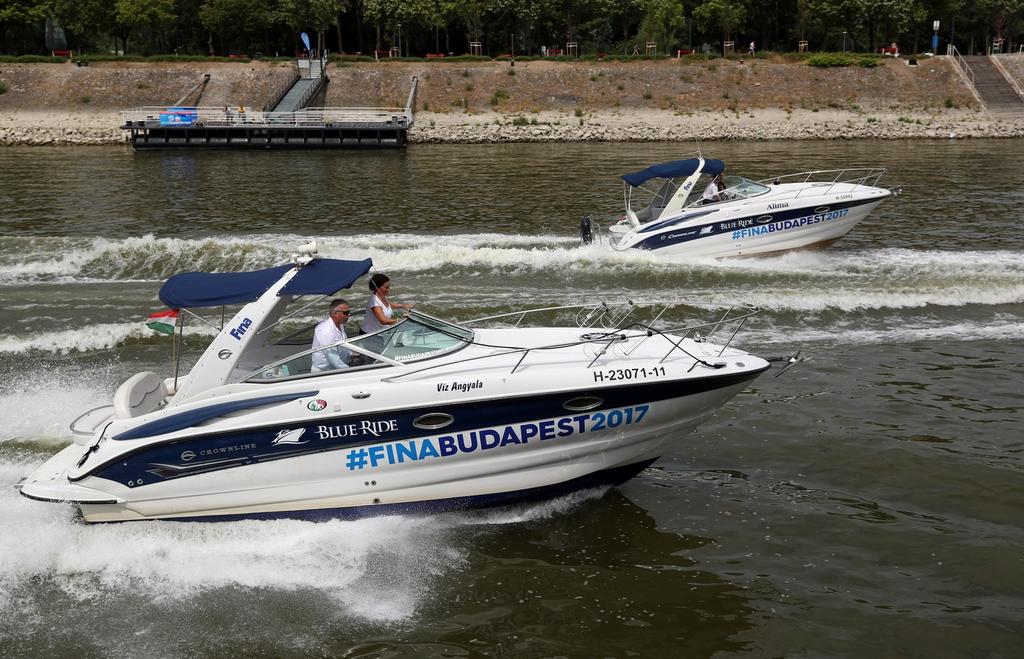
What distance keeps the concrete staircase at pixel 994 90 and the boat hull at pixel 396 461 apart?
53.6 meters

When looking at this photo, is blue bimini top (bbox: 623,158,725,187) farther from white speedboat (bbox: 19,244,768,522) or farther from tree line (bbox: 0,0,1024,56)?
tree line (bbox: 0,0,1024,56)

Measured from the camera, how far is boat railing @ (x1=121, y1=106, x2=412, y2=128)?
51.6m

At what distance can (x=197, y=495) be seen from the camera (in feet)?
28.4

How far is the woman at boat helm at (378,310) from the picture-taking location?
9.30 meters

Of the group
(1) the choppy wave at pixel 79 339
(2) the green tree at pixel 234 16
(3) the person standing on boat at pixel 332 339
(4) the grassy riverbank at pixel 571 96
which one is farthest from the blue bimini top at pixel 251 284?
(2) the green tree at pixel 234 16

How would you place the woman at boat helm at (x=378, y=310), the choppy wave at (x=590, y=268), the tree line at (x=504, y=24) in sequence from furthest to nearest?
the tree line at (x=504, y=24), the choppy wave at (x=590, y=268), the woman at boat helm at (x=378, y=310)

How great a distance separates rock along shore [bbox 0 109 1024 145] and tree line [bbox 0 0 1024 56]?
20183 millimetres

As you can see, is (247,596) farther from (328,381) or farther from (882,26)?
(882,26)

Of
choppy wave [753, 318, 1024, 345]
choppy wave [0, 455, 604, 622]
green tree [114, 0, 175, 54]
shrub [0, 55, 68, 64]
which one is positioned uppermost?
green tree [114, 0, 175, 54]

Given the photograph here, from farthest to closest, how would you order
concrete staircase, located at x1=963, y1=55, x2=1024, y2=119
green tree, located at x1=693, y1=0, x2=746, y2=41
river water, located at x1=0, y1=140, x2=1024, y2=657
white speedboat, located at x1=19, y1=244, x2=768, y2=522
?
green tree, located at x1=693, y1=0, x2=746, y2=41 < concrete staircase, located at x1=963, y1=55, x2=1024, y2=119 < white speedboat, located at x1=19, y1=244, x2=768, y2=522 < river water, located at x1=0, y1=140, x2=1024, y2=657

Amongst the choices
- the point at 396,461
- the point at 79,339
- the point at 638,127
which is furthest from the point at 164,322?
the point at 638,127

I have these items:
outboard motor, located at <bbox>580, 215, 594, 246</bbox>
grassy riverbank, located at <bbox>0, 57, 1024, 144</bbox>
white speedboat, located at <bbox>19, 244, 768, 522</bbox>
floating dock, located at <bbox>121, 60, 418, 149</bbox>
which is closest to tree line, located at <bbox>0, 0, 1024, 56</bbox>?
grassy riverbank, located at <bbox>0, 57, 1024, 144</bbox>

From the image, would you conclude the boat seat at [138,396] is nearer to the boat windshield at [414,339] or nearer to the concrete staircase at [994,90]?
the boat windshield at [414,339]

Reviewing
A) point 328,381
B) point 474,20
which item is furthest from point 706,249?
point 474,20
